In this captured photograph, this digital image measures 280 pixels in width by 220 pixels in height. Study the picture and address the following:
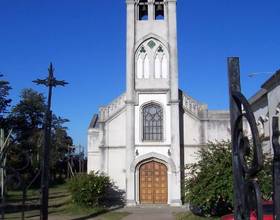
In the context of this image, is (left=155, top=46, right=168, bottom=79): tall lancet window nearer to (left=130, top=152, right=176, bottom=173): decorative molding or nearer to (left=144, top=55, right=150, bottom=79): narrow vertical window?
(left=144, top=55, right=150, bottom=79): narrow vertical window

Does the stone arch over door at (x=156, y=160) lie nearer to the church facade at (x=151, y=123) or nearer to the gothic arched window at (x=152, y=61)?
the church facade at (x=151, y=123)

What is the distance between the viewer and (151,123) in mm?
31469

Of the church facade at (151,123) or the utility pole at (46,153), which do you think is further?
the church facade at (151,123)

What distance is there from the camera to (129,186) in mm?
30375

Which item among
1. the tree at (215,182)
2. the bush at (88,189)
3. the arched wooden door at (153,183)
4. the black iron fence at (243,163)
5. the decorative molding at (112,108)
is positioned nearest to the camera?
the black iron fence at (243,163)

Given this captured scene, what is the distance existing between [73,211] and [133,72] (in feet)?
36.9

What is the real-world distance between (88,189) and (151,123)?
7021 mm

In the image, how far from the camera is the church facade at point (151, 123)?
30.7 meters

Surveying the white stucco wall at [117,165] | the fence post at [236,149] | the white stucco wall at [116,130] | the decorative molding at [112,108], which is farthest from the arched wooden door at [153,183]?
the fence post at [236,149]

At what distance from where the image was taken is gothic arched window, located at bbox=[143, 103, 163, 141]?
31.3 meters

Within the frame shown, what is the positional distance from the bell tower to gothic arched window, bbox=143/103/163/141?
170mm

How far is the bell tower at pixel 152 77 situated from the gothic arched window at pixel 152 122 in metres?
0.17

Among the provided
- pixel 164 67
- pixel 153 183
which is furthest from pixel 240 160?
pixel 164 67

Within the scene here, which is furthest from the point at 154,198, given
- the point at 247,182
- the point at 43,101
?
the point at 43,101
